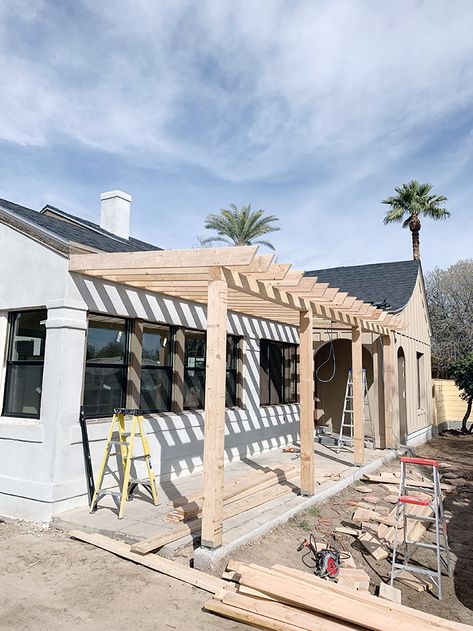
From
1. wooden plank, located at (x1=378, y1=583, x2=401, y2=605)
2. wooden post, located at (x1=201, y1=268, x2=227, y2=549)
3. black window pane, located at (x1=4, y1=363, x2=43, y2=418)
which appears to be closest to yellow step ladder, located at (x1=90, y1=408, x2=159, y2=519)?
black window pane, located at (x1=4, y1=363, x2=43, y2=418)

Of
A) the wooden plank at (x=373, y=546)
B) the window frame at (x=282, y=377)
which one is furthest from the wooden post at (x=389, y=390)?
the wooden plank at (x=373, y=546)

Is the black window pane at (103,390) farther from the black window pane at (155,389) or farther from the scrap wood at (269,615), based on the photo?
the scrap wood at (269,615)

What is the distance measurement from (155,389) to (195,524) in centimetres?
278

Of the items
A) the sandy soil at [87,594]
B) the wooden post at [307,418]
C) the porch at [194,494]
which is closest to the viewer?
the sandy soil at [87,594]

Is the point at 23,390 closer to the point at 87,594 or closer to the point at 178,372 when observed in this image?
the point at 178,372

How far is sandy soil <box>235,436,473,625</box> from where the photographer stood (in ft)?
12.6

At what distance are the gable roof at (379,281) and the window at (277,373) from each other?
10.1 feet

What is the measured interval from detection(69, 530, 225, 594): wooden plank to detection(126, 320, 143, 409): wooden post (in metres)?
2.19

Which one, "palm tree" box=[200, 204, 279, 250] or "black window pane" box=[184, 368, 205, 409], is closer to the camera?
"black window pane" box=[184, 368, 205, 409]

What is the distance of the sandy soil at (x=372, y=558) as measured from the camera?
3.83 metres

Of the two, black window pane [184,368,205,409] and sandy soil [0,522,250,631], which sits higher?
black window pane [184,368,205,409]

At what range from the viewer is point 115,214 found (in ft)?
34.3

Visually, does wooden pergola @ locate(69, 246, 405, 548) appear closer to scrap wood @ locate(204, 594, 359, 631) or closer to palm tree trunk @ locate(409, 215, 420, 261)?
scrap wood @ locate(204, 594, 359, 631)

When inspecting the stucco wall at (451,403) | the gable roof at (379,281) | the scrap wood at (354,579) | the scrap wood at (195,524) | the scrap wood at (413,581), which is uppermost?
the gable roof at (379,281)
